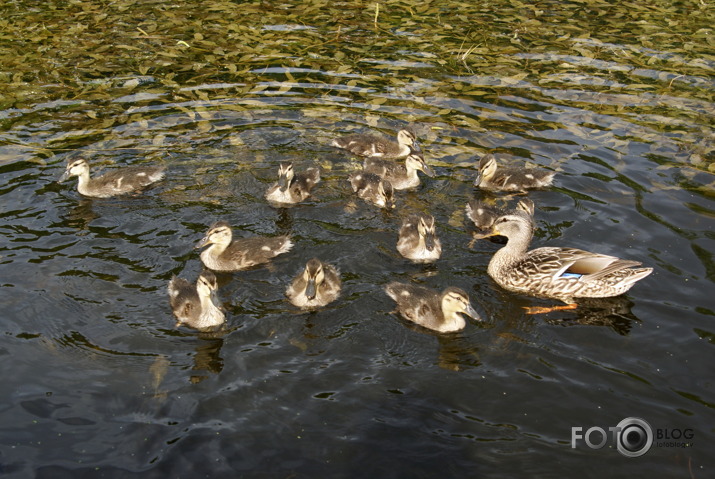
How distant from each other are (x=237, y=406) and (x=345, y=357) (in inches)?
39.7

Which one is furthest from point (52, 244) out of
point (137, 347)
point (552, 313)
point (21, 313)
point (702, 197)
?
point (702, 197)

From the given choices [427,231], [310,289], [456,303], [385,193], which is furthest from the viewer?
[385,193]

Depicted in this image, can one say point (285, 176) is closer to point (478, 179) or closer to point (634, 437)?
point (478, 179)

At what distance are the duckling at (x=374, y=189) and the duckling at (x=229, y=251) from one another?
153cm

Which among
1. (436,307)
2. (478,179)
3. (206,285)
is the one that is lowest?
(436,307)

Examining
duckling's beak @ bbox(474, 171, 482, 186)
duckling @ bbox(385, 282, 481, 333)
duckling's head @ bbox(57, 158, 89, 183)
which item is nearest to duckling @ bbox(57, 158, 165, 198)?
duckling's head @ bbox(57, 158, 89, 183)

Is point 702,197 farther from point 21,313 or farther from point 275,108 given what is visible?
point 21,313

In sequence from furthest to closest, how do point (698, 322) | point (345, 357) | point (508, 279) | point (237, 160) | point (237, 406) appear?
point (237, 160) < point (508, 279) < point (698, 322) < point (345, 357) < point (237, 406)

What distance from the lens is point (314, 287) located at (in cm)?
648

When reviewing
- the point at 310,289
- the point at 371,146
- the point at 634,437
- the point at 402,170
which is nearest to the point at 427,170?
the point at 402,170

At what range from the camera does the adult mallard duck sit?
6.84 metres

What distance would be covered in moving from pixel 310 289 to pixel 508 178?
3407 millimetres

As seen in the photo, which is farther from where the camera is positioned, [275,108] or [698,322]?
[275,108]

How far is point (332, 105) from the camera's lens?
10648 millimetres
